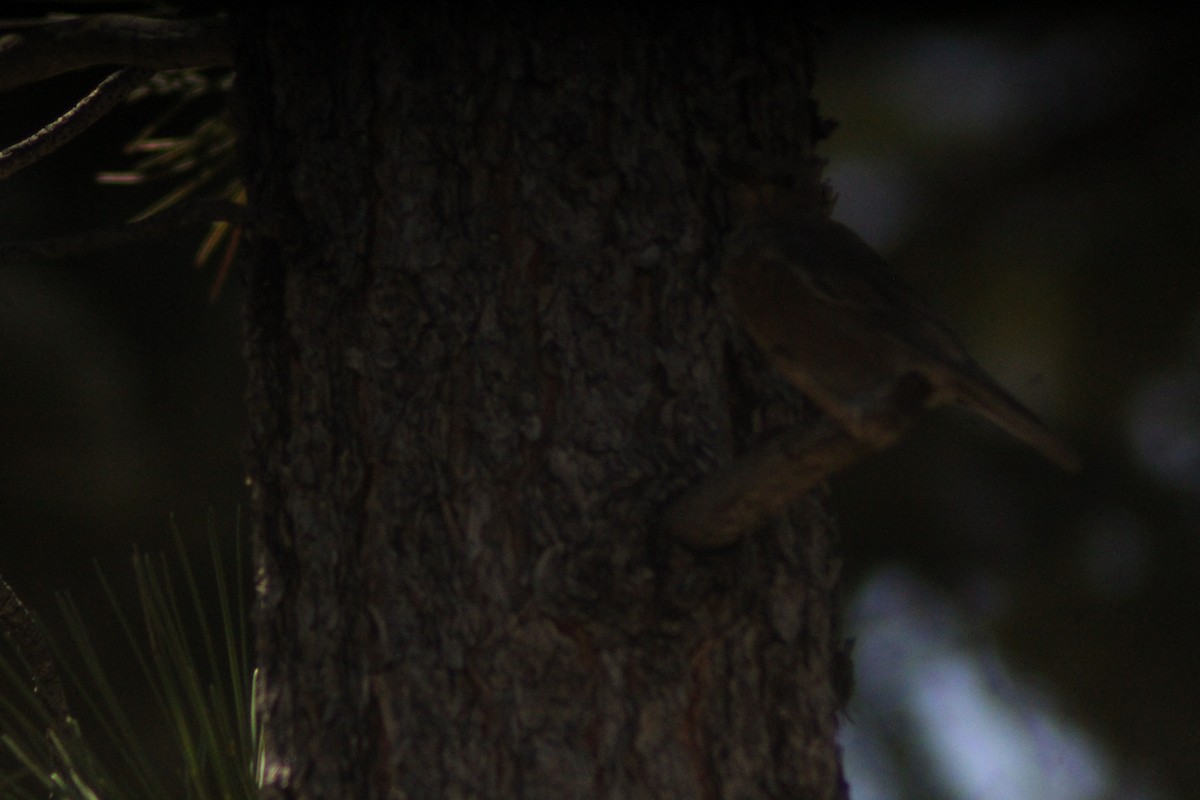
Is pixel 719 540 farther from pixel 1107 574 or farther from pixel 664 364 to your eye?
pixel 1107 574

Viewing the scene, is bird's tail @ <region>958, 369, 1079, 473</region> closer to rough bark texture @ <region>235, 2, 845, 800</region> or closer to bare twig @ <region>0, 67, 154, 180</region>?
rough bark texture @ <region>235, 2, 845, 800</region>

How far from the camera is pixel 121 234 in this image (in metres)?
0.99

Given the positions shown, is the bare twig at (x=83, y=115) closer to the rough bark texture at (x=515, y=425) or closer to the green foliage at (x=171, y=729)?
the rough bark texture at (x=515, y=425)

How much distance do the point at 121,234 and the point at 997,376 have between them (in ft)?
5.02

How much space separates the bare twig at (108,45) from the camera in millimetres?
1046

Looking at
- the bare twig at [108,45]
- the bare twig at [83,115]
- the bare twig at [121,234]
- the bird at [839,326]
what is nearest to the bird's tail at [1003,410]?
the bird at [839,326]

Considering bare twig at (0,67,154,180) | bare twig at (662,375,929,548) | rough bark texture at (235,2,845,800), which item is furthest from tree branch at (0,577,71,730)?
bare twig at (662,375,929,548)

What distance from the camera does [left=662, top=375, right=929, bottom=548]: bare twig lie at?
82cm

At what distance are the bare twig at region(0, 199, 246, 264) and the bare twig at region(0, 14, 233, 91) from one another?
0.17 m

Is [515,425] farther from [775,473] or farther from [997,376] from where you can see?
[997,376]

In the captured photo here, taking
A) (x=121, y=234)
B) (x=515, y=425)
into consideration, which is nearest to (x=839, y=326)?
(x=515, y=425)

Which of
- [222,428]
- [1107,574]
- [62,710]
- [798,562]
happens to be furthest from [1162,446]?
[62,710]

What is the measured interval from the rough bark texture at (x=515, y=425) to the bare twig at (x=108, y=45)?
0.12m

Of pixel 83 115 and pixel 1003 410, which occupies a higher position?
pixel 83 115
